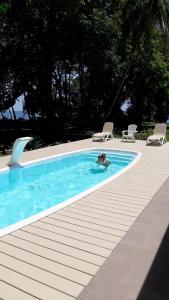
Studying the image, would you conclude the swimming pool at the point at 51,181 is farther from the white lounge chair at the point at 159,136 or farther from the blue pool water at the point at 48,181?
the white lounge chair at the point at 159,136

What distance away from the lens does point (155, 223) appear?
4957 mm

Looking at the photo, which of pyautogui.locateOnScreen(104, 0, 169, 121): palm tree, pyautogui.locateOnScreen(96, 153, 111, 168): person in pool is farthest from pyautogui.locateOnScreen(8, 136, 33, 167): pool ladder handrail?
pyautogui.locateOnScreen(104, 0, 169, 121): palm tree

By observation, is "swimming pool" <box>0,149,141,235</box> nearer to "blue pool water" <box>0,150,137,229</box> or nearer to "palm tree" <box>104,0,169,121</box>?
"blue pool water" <box>0,150,137,229</box>

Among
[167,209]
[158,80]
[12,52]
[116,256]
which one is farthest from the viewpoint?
[158,80]

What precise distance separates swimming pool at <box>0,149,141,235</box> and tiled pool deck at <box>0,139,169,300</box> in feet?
2.18

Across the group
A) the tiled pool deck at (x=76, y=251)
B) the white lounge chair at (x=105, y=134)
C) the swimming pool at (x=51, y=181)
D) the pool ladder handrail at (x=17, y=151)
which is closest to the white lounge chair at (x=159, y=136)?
the swimming pool at (x=51, y=181)

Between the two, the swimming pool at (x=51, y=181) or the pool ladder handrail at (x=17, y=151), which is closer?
the swimming pool at (x=51, y=181)

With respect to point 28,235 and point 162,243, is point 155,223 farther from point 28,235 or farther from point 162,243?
point 28,235

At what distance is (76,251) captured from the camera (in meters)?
4.10

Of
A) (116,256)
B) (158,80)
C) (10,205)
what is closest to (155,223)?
(116,256)

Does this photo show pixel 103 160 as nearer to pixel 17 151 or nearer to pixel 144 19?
pixel 17 151

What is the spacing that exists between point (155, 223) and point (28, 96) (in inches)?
869

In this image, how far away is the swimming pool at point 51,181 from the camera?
24.9 ft

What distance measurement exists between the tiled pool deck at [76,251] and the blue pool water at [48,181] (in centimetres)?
202
